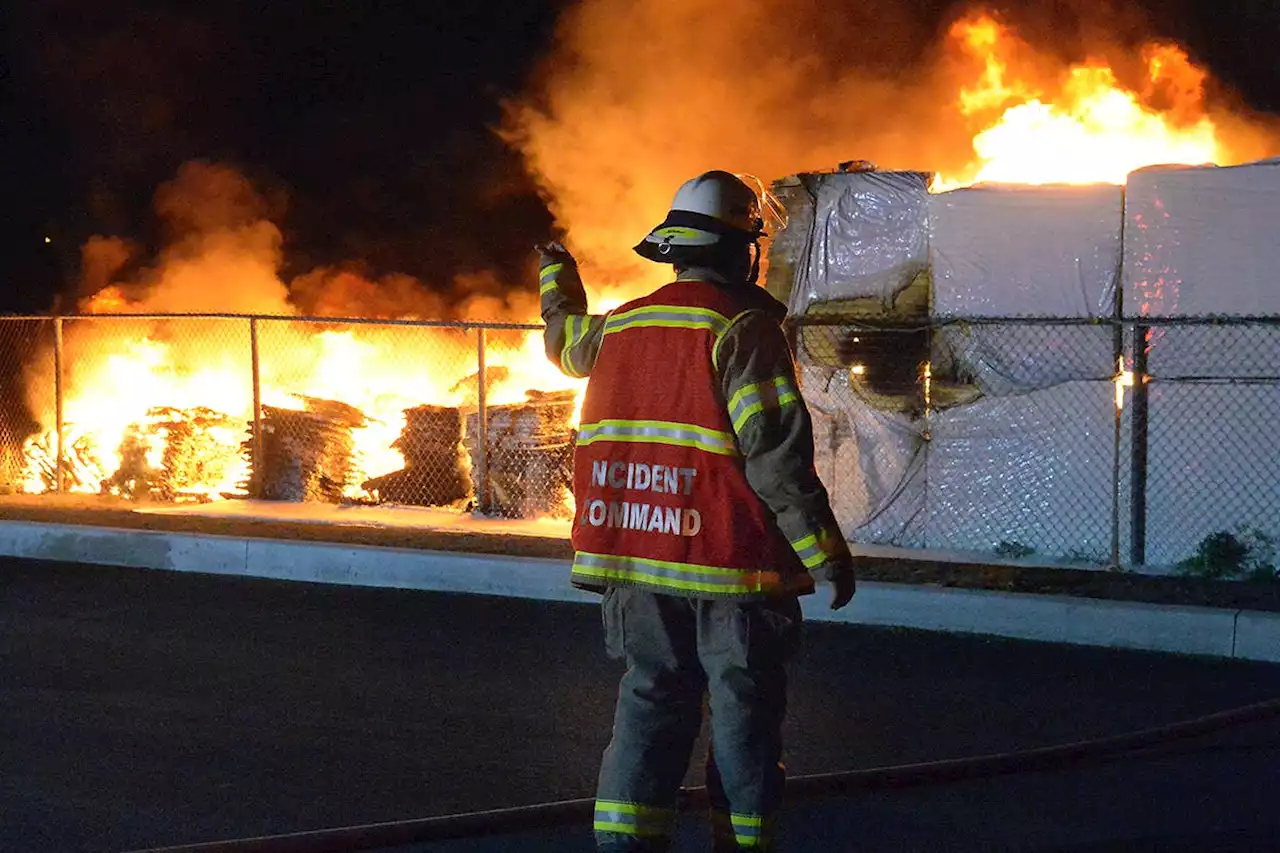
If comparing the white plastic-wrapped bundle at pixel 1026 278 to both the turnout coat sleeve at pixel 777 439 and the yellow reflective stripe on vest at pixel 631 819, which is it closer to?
the turnout coat sleeve at pixel 777 439

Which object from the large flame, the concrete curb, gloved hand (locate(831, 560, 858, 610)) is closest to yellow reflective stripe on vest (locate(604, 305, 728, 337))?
gloved hand (locate(831, 560, 858, 610))

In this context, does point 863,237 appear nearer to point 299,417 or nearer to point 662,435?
point 299,417

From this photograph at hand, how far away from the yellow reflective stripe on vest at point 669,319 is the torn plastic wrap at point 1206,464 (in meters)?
6.16

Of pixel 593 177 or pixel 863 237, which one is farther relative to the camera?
pixel 593 177

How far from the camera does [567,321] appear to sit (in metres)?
4.41

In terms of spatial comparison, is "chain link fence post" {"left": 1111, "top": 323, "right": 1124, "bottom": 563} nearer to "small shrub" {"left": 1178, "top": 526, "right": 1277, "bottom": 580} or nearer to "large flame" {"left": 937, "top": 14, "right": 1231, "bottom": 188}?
"small shrub" {"left": 1178, "top": 526, "right": 1277, "bottom": 580}

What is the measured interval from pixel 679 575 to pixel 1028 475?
6.26 m

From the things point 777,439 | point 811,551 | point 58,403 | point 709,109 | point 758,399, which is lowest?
point 811,551

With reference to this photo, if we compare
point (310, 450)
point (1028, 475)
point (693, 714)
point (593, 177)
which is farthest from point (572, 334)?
point (593, 177)

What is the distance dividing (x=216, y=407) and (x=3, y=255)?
37.7ft

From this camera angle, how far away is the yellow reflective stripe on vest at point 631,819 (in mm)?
3898

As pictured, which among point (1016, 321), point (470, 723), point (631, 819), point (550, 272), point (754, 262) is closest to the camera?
point (631, 819)

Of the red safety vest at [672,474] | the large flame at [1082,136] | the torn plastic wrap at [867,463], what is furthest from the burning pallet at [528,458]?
the red safety vest at [672,474]

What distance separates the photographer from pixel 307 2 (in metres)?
24.8
